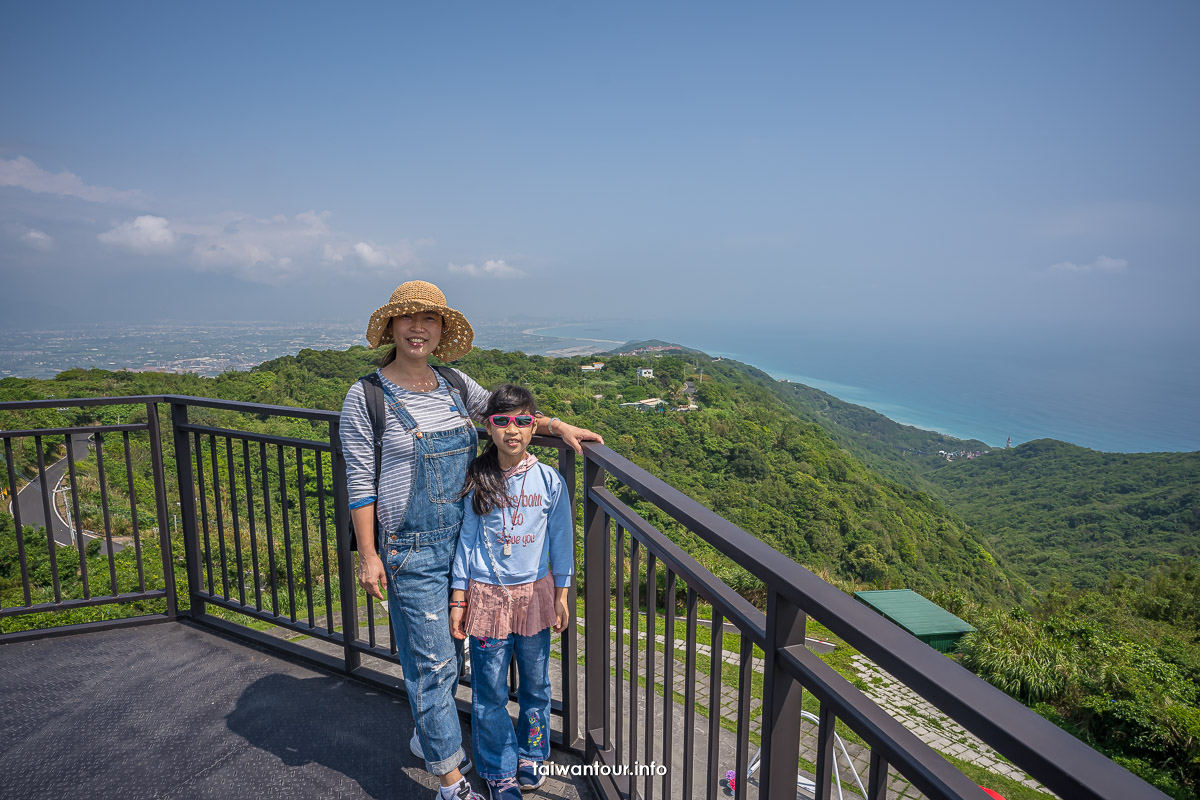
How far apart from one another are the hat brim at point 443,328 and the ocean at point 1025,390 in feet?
282

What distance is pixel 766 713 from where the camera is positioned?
0.96 meters

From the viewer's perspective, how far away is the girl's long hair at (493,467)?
1897 mm

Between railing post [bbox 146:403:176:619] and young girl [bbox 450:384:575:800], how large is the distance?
192 cm

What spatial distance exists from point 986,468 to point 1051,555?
31792mm

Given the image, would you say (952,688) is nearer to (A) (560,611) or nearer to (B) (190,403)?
(A) (560,611)

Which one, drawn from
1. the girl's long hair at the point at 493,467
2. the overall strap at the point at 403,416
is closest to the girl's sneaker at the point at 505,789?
the girl's long hair at the point at 493,467

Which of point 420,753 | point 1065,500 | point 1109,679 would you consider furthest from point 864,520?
point 420,753

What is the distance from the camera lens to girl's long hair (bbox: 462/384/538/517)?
74.7 inches

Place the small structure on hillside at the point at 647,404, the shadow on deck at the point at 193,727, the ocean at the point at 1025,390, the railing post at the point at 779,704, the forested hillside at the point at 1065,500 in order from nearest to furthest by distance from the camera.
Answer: the railing post at the point at 779,704 < the shadow on deck at the point at 193,727 < the forested hillside at the point at 1065,500 < the small structure on hillside at the point at 647,404 < the ocean at the point at 1025,390

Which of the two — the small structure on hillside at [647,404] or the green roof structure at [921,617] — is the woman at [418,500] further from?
the small structure on hillside at [647,404]

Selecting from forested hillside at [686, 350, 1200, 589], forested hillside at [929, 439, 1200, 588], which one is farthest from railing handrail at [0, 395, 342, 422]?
forested hillside at [929, 439, 1200, 588]

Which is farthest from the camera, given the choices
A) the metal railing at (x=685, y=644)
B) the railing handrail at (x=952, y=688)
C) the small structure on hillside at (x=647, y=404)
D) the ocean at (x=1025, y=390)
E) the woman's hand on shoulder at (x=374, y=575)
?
the ocean at (x=1025, y=390)

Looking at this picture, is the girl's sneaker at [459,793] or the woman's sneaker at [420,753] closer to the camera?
the girl's sneaker at [459,793]

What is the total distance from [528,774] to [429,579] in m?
0.74
